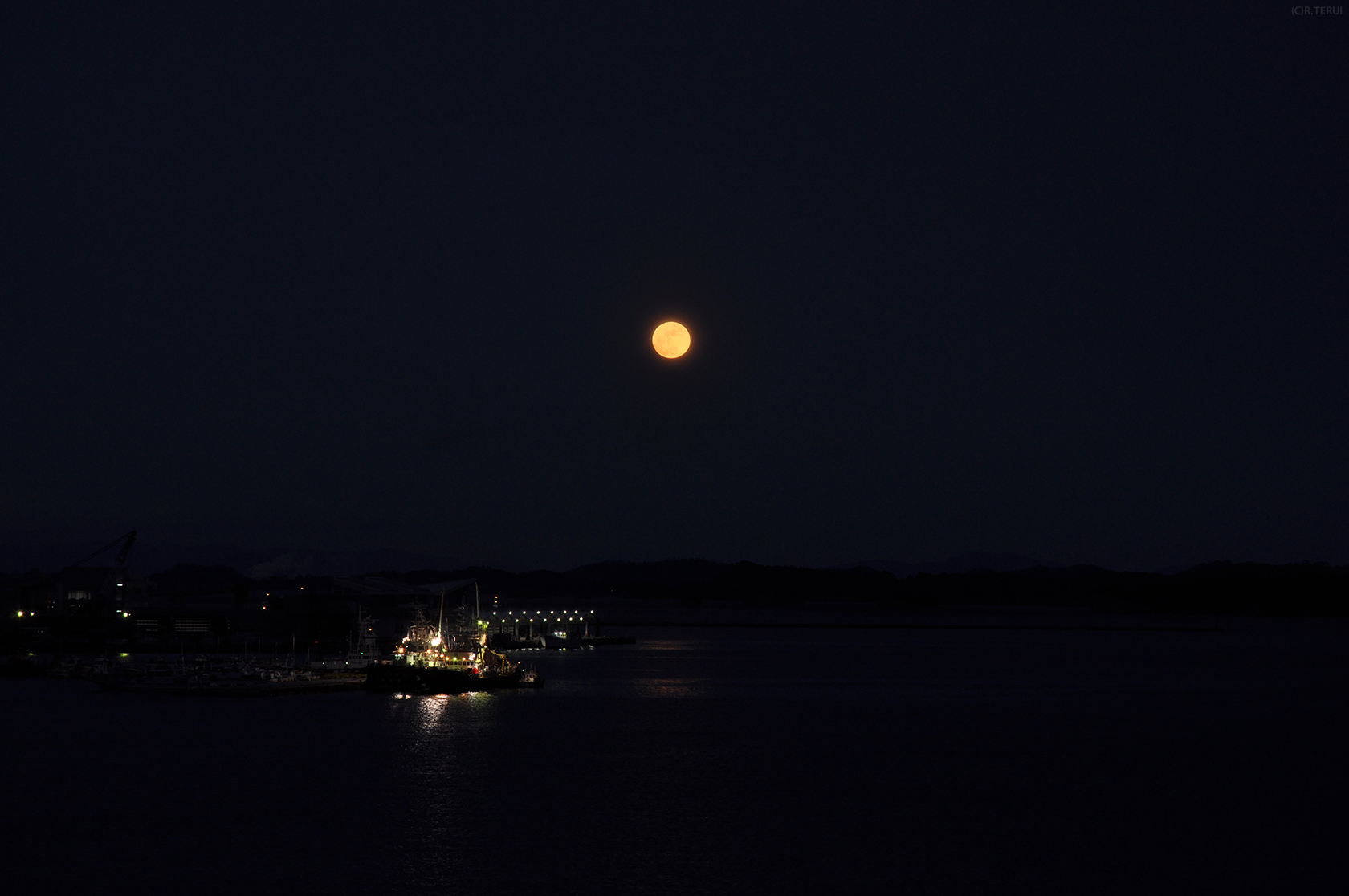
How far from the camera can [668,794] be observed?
56906 mm

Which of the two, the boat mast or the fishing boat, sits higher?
the boat mast

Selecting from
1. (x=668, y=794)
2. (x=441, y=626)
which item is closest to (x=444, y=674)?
(x=441, y=626)

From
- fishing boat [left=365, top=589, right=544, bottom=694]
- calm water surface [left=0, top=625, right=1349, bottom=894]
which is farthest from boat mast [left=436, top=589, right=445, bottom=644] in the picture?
calm water surface [left=0, top=625, right=1349, bottom=894]

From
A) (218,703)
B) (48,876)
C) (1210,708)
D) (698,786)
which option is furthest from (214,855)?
(1210,708)

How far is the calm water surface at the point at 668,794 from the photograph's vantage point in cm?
4288

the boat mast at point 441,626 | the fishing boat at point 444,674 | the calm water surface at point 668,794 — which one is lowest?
the calm water surface at point 668,794

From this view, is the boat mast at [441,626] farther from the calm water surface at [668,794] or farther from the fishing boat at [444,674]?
the calm water surface at [668,794]

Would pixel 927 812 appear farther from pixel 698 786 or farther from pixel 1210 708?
pixel 1210 708

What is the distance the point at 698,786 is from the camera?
5875cm

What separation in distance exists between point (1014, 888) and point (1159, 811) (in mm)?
16418

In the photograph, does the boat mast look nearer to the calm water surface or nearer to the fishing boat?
the fishing boat

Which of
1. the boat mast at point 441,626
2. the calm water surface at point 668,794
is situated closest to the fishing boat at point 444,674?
the calm water surface at point 668,794

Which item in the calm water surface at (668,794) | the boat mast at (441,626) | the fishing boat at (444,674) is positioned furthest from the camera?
the boat mast at (441,626)

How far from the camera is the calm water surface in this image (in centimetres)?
4288
